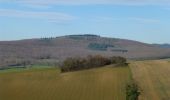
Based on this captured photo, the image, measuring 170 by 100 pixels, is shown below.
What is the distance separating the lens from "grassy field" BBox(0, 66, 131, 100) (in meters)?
53.0

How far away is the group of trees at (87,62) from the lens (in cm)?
8275

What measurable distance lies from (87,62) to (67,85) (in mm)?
23757

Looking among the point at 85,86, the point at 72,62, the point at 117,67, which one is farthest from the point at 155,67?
the point at 85,86

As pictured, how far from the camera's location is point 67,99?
5072cm

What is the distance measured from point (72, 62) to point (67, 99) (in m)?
33.1

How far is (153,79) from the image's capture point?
64125 mm

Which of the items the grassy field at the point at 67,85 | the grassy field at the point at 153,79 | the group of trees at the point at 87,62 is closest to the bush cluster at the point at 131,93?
the grassy field at the point at 153,79

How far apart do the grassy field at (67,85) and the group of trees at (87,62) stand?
7.88 feet

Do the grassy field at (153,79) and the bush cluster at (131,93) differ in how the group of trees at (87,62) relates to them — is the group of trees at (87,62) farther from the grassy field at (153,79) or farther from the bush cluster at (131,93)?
the bush cluster at (131,93)

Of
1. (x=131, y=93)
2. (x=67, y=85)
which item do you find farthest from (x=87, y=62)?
(x=131, y=93)

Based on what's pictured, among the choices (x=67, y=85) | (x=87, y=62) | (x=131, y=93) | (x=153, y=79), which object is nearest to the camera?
(x=131, y=93)

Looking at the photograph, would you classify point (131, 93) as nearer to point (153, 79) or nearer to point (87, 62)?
point (153, 79)

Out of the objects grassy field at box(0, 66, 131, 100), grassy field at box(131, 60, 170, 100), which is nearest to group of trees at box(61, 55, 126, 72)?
grassy field at box(0, 66, 131, 100)

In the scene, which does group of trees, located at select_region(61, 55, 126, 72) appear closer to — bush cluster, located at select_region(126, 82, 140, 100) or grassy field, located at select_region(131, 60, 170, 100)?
grassy field, located at select_region(131, 60, 170, 100)
